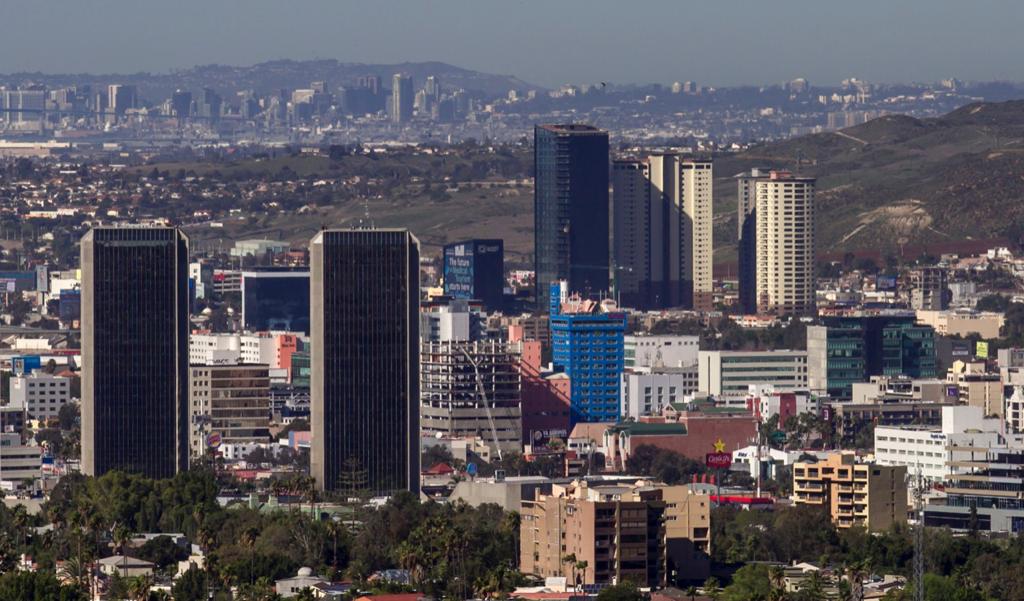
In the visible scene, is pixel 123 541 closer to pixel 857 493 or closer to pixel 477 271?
pixel 857 493

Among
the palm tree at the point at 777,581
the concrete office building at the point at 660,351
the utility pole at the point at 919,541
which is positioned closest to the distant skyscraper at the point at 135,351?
the utility pole at the point at 919,541

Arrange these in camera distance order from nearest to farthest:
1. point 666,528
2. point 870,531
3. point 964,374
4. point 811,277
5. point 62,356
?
point 666,528 < point 870,531 < point 964,374 < point 62,356 < point 811,277

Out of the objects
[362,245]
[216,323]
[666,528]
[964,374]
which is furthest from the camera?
[216,323]

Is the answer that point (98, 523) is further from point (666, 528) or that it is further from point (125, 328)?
point (125, 328)

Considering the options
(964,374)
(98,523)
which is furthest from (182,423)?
(964,374)

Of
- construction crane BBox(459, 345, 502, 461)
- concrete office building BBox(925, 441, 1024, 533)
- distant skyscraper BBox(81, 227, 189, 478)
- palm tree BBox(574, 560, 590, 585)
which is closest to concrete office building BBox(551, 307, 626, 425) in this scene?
construction crane BBox(459, 345, 502, 461)

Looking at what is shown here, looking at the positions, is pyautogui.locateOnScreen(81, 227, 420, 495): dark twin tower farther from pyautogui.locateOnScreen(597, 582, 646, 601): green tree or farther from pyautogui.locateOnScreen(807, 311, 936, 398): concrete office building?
pyautogui.locateOnScreen(807, 311, 936, 398): concrete office building

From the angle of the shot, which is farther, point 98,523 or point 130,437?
point 130,437
